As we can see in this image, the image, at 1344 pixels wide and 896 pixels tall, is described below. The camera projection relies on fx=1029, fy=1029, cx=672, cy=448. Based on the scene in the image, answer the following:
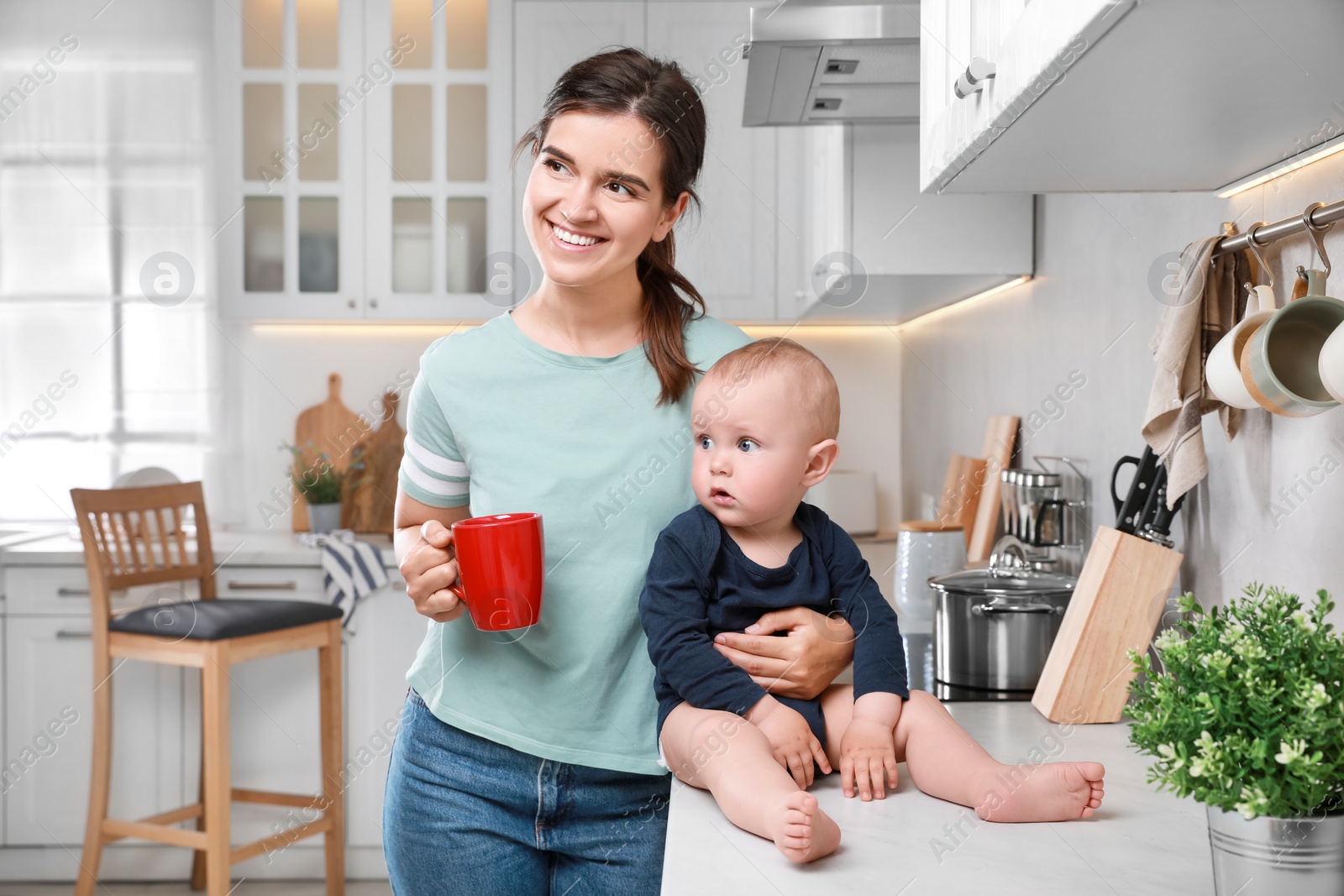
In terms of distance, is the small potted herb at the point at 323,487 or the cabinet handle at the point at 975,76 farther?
the small potted herb at the point at 323,487

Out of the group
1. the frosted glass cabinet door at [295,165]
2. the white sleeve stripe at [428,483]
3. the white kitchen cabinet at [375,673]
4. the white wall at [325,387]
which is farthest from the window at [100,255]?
the white sleeve stripe at [428,483]

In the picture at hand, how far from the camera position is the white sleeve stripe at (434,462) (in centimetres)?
102

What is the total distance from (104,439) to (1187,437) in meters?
3.27

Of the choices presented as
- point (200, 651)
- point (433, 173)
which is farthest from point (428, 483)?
point (433, 173)

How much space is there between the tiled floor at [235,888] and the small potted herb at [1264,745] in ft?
7.95

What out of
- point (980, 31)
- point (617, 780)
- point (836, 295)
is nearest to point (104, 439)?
point (836, 295)

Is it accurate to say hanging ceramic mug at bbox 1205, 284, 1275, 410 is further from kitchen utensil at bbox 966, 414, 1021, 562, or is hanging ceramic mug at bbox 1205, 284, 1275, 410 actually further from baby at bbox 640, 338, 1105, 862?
kitchen utensil at bbox 966, 414, 1021, 562

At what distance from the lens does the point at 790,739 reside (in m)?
0.81

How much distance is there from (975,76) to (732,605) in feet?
1.55

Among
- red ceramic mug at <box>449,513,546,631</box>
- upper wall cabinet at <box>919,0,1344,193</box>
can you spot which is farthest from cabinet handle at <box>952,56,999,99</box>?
red ceramic mug at <box>449,513,546,631</box>

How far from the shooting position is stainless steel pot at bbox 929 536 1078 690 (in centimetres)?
118

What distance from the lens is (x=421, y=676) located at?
102 centimetres

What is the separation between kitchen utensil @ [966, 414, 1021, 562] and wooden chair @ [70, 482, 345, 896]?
1.51 meters

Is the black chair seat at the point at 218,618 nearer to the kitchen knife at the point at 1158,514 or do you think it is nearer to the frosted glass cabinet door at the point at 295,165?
the frosted glass cabinet door at the point at 295,165
